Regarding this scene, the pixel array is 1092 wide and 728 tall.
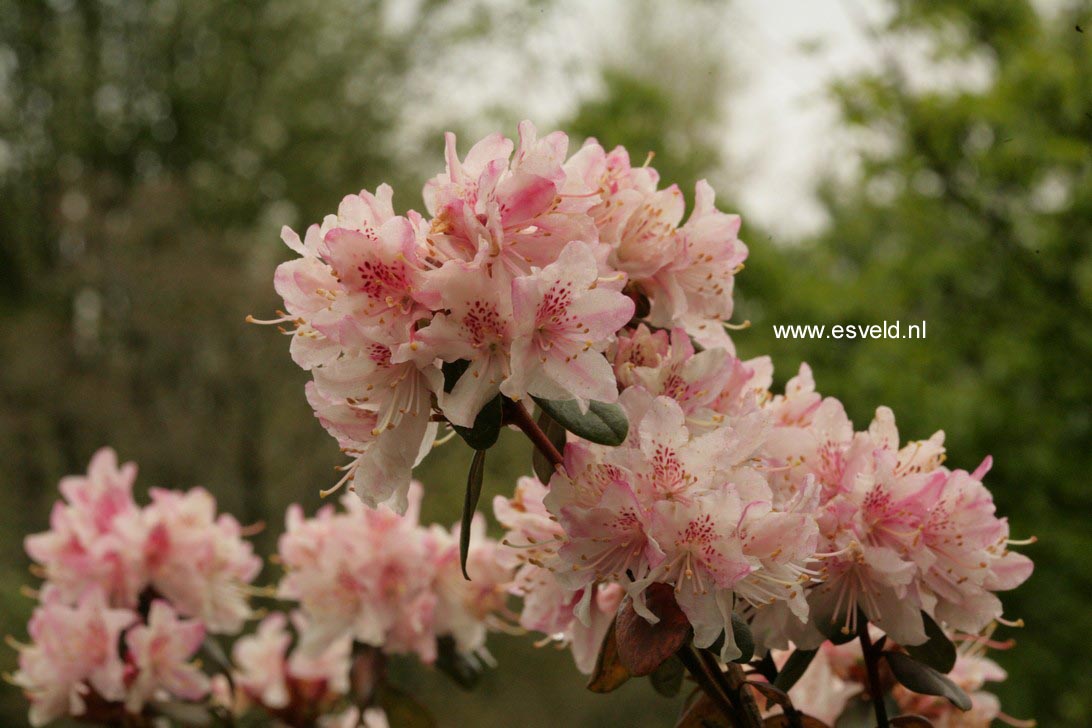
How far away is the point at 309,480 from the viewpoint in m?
5.92

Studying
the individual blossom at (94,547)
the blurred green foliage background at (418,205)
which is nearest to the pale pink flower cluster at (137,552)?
the individual blossom at (94,547)

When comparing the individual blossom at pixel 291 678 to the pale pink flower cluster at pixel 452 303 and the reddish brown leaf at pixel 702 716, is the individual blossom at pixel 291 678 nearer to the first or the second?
the reddish brown leaf at pixel 702 716

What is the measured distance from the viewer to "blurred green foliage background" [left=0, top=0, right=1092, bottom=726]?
364 centimetres

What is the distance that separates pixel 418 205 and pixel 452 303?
506 cm

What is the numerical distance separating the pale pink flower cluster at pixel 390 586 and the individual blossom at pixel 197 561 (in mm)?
79

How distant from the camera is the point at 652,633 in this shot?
2.22 ft

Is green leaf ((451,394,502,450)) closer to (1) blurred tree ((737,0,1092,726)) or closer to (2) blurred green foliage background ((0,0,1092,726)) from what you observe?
(2) blurred green foliage background ((0,0,1092,726))

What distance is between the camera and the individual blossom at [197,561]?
4.10ft

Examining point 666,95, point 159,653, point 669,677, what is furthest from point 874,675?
point 666,95

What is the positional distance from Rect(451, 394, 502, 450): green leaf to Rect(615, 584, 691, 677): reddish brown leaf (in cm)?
14

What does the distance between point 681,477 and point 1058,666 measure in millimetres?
3713

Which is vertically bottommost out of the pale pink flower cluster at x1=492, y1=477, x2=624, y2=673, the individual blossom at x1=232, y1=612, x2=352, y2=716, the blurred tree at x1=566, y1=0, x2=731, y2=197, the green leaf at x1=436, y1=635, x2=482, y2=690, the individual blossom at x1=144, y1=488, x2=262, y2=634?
the individual blossom at x1=232, y1=612, x2=352, y2=716

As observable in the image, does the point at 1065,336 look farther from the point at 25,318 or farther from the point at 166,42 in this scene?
the point at 166,42

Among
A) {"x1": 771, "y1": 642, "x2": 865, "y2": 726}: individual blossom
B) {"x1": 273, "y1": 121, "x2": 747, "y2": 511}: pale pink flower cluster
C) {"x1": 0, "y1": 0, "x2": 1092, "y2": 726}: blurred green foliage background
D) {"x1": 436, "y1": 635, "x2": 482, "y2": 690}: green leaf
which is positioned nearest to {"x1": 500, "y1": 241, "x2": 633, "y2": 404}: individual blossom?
{"x1": 273, "y1": 121, "x2": 747, "y2": 511}: pale pink flower cluster
